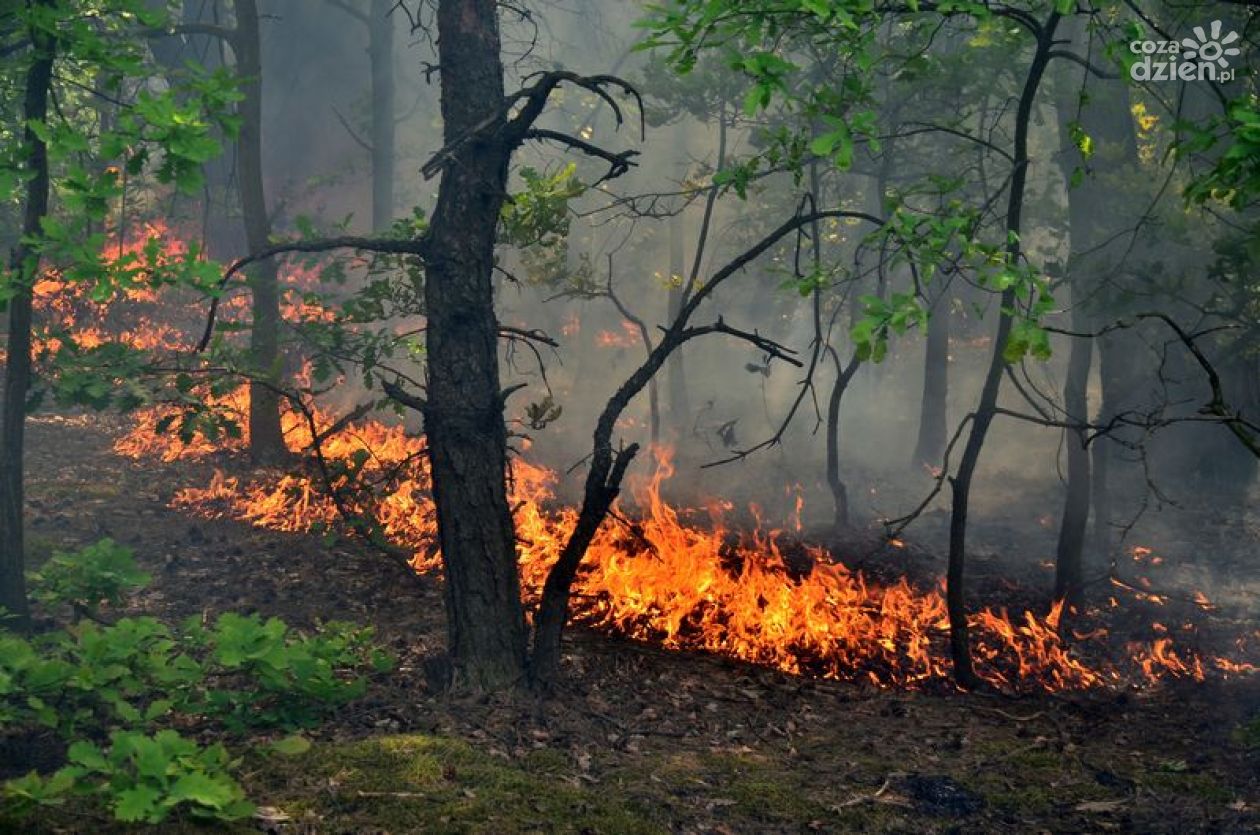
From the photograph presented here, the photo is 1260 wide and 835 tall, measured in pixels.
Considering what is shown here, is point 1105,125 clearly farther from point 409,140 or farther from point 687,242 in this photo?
point 409,140

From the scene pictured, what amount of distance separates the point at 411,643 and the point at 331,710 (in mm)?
1674

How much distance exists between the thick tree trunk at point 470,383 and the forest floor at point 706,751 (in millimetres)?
549

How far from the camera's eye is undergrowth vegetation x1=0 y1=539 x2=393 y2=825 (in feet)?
14.2

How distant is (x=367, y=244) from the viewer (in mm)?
6934

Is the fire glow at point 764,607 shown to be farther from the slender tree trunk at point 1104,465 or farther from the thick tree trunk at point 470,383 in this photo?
the slender tree trunk at point 1104,465

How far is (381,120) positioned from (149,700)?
22491mm

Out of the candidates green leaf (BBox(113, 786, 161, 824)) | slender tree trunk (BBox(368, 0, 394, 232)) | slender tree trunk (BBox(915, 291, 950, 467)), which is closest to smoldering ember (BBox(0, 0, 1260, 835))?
green leaf (BBox(113, 786, 161, 824))

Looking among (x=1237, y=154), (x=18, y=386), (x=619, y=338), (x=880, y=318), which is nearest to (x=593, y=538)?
(x=18, y=386)

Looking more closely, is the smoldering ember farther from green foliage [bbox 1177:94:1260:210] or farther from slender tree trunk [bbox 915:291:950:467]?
slender tree trunk [bbox 915:291:950:467]

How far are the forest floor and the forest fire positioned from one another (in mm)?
469

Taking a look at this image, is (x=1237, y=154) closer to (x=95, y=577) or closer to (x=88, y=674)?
(x=88, y=674)

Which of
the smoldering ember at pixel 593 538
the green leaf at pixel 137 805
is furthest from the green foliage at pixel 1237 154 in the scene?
the green leaf at pixel 137 805

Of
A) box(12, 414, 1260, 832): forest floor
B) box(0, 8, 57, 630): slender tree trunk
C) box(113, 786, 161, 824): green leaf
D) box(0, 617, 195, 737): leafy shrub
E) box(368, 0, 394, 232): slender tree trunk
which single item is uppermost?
box(368, 0, 394, 232): slender tree trunk

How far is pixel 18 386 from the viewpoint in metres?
7.63
